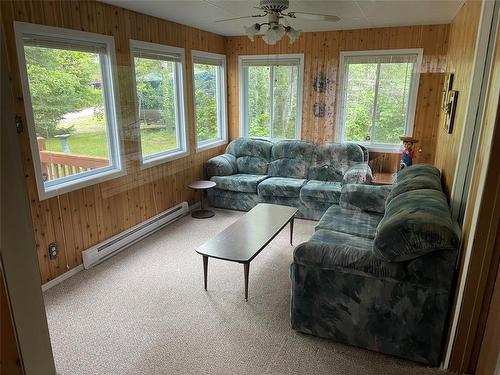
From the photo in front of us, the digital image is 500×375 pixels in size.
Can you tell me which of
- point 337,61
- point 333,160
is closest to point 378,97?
point 337,61

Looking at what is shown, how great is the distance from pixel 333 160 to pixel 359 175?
584mm

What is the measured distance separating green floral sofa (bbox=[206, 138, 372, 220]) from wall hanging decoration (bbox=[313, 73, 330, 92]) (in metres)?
0.83

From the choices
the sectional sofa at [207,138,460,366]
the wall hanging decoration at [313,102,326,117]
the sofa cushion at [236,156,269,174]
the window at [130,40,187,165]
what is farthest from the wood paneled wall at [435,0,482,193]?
the window at [130,40,187,165]

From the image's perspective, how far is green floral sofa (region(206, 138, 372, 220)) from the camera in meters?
4.68

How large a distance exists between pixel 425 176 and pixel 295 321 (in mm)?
1748

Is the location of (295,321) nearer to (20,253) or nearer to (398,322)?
(398,322)

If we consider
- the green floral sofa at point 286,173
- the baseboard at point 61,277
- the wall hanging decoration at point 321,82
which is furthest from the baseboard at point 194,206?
the wall hanging decoration at point 321,82

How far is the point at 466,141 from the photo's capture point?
8.22ft

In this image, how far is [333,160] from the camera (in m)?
5.08

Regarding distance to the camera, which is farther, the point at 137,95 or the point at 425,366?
the point at 137,95

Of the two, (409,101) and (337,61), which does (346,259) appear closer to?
(409,101)

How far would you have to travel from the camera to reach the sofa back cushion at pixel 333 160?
16.3 feet

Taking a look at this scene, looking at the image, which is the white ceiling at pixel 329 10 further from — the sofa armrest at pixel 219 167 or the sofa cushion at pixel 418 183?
the sofa armrest at pixel 219 167

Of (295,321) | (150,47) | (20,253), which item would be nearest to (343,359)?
(295,321)
